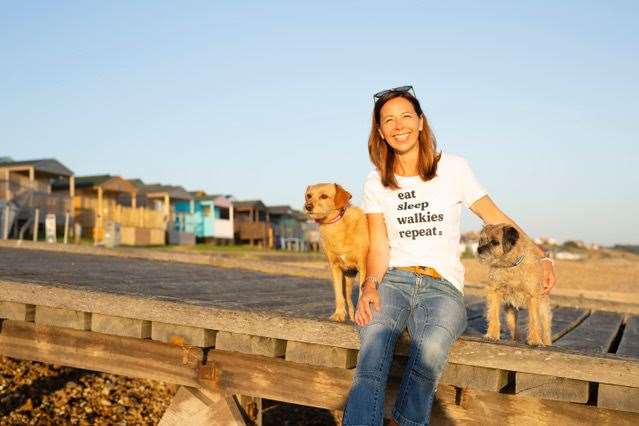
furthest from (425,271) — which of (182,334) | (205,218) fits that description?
(205,218)

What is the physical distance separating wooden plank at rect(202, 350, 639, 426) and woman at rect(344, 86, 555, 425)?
62cm

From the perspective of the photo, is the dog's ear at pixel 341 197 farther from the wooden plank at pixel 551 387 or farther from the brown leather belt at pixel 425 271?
the wooden plank at pixel 551 387

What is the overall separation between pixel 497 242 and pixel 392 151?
1.09 metres

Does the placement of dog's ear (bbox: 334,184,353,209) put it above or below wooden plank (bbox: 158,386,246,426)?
above

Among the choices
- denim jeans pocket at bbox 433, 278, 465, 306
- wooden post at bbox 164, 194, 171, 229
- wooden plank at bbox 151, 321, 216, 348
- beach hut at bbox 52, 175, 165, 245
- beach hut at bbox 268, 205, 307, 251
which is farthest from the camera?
beach hut at bbox 268, 205, 307, 251

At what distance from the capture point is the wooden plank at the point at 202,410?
15.3 feet

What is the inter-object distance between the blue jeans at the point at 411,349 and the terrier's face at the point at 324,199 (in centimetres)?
146

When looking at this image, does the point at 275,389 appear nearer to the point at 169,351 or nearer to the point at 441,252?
the point at 169,351

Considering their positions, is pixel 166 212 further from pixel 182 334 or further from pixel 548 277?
pixel 548 277

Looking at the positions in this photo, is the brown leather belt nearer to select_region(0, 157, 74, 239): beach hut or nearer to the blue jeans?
the blue jeans

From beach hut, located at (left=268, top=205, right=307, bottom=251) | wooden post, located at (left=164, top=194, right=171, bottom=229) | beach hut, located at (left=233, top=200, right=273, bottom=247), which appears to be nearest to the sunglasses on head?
wooden post, located at (left=164, top=194, right=171, bottom=229)

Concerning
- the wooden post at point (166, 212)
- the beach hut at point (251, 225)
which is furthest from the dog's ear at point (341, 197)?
the beach hut at point (251, 225)

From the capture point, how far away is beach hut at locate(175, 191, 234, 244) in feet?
174

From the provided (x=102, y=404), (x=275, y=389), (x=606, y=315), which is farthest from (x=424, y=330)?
(x=102, y=404)
